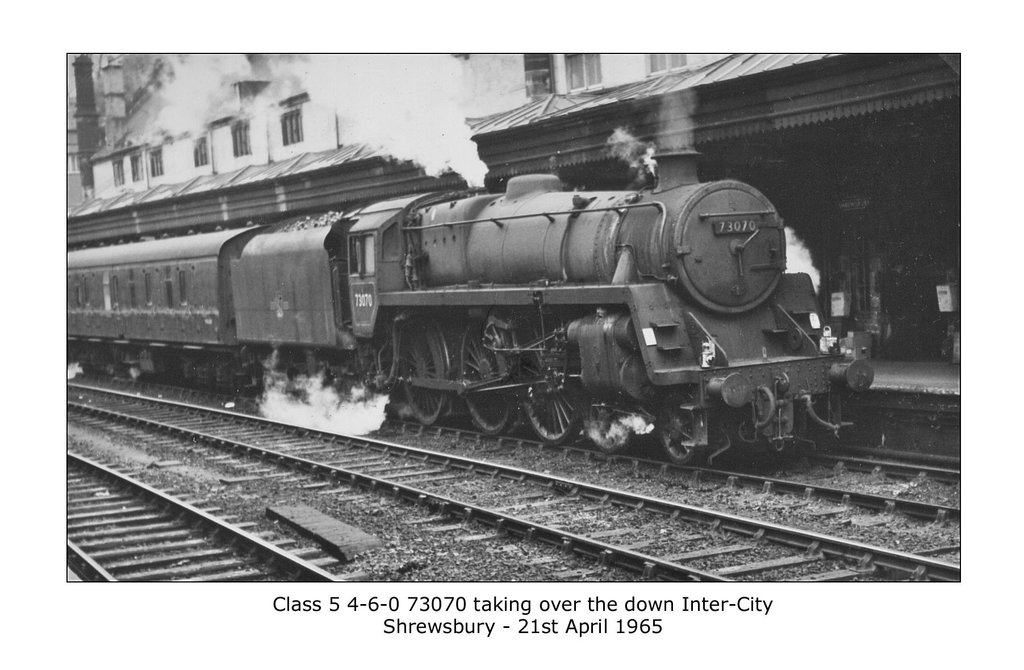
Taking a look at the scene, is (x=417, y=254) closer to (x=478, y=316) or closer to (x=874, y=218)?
(x=478, y=316)

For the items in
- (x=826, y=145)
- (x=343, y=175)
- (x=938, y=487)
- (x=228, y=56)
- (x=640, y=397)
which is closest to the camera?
(x=228, y=56)

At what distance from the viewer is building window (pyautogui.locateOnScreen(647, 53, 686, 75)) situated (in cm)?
940

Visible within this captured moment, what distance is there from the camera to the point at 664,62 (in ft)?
32.8

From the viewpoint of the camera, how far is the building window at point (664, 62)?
9.40 metres

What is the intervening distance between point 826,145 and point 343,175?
248 inches

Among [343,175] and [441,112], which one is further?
[343,175]

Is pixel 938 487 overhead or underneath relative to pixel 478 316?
underneath

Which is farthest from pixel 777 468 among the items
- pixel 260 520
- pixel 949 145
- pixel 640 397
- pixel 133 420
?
pixel 133 420

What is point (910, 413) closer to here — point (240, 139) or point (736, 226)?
point (736, 226)

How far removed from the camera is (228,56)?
857cm

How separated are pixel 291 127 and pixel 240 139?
827 millimetres

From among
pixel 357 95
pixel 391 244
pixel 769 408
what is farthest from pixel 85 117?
pixel 769 408

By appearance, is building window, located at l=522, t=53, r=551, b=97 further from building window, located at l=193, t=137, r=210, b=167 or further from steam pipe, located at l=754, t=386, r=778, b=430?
building window, located at l=193, t=137, r=210, b=167

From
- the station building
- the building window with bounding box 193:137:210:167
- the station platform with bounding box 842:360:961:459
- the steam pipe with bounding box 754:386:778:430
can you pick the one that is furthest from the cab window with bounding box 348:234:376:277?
the station platform with bounding box 842:360:961:459
